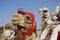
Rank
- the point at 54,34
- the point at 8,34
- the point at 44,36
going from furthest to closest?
1. the point at 8,34
2. the point at 44,36
3. the point at 54,34

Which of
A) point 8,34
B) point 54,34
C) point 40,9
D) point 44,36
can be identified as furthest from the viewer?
point 40,9

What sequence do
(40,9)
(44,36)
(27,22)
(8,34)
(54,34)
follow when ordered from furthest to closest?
(40,9), (8,34), (27,22), (44,36), (54,34)

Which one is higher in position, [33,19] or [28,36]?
[33,19]

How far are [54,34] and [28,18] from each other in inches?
38.7

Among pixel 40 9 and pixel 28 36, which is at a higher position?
pixel 40 9

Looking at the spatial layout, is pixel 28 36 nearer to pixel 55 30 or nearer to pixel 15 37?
pixel 15 37

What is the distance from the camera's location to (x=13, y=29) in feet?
Result: 10.5

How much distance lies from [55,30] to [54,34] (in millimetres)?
40

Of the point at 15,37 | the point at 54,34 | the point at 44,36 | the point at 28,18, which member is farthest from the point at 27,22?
the point at 54,34

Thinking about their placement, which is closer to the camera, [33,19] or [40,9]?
[33,19]

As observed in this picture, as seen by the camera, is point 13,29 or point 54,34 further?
point 13,29

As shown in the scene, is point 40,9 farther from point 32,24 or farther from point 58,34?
point 58,34

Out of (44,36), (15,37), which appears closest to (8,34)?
(15,37)

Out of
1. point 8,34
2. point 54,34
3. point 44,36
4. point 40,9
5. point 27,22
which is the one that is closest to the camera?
point 54,34
